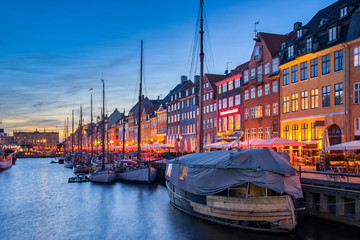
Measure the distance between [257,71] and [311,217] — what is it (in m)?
30.5

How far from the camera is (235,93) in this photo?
187 ft

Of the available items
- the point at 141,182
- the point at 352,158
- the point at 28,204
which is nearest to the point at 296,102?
the point at 352,158

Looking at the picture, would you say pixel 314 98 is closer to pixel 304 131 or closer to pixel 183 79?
pixel 304 131

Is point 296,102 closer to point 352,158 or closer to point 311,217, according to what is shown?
point 352,158

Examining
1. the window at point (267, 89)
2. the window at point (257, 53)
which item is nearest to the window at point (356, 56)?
the window at point (267, 89)

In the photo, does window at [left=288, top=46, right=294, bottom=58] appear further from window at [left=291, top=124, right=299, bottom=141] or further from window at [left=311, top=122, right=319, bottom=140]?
window at [left=311, top=122, right=319, bottom=140]

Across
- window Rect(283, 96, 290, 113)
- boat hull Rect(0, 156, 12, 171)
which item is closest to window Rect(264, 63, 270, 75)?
window Rect(283, 96, 290, 113)

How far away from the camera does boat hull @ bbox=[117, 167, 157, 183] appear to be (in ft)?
147

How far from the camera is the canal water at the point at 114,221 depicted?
65.6 feet

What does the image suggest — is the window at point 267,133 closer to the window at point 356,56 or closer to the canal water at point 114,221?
the canal water at point 114,221

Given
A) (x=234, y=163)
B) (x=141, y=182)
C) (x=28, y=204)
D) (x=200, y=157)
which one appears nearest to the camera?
(x=234, y=163)

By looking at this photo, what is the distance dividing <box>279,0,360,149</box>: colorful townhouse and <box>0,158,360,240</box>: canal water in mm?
15431

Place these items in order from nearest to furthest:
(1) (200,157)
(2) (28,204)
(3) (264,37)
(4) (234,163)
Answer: (4) (234,163), (1) (200,157), (2) (28,204), (3) (264,37)

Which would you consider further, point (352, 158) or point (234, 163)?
point (352, 158)
